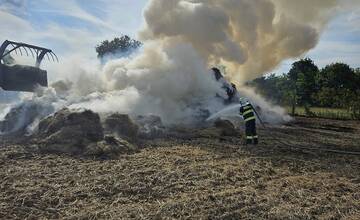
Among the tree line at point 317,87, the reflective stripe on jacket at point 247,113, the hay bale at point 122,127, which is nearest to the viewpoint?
the hay bale at point 122,127

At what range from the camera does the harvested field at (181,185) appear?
6984 millimetres

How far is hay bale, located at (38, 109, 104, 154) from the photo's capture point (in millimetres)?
11695

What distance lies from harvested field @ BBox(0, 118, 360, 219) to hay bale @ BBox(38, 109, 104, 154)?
1.96 feet

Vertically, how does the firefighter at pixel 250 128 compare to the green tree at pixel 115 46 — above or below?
below

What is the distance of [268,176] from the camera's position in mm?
9398

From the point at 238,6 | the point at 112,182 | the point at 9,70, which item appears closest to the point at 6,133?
the point at 9,70

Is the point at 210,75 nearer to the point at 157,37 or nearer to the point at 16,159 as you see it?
the point at 157,37

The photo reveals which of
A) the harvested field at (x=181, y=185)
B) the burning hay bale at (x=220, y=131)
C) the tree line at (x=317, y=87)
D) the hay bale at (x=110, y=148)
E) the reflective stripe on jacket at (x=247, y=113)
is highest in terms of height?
the tree line at (x=317, y=87)

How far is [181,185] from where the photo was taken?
8367mm

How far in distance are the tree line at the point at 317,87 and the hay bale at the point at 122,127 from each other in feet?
78.6

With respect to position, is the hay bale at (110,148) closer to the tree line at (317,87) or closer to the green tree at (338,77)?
the tree line at (317,87)

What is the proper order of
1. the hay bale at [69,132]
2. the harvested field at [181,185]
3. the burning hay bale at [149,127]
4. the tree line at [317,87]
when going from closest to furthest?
the harvested field at [181,185], the hay bale at [69,132], the burning hay bale at [149,127], the tree line at [317,87]

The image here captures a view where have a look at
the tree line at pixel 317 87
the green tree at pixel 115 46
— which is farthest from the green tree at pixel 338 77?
the green tree at pixel 115 46

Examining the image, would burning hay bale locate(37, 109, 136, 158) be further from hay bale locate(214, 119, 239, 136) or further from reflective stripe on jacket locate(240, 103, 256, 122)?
hay bale locate(214, 119, 239, 136)
